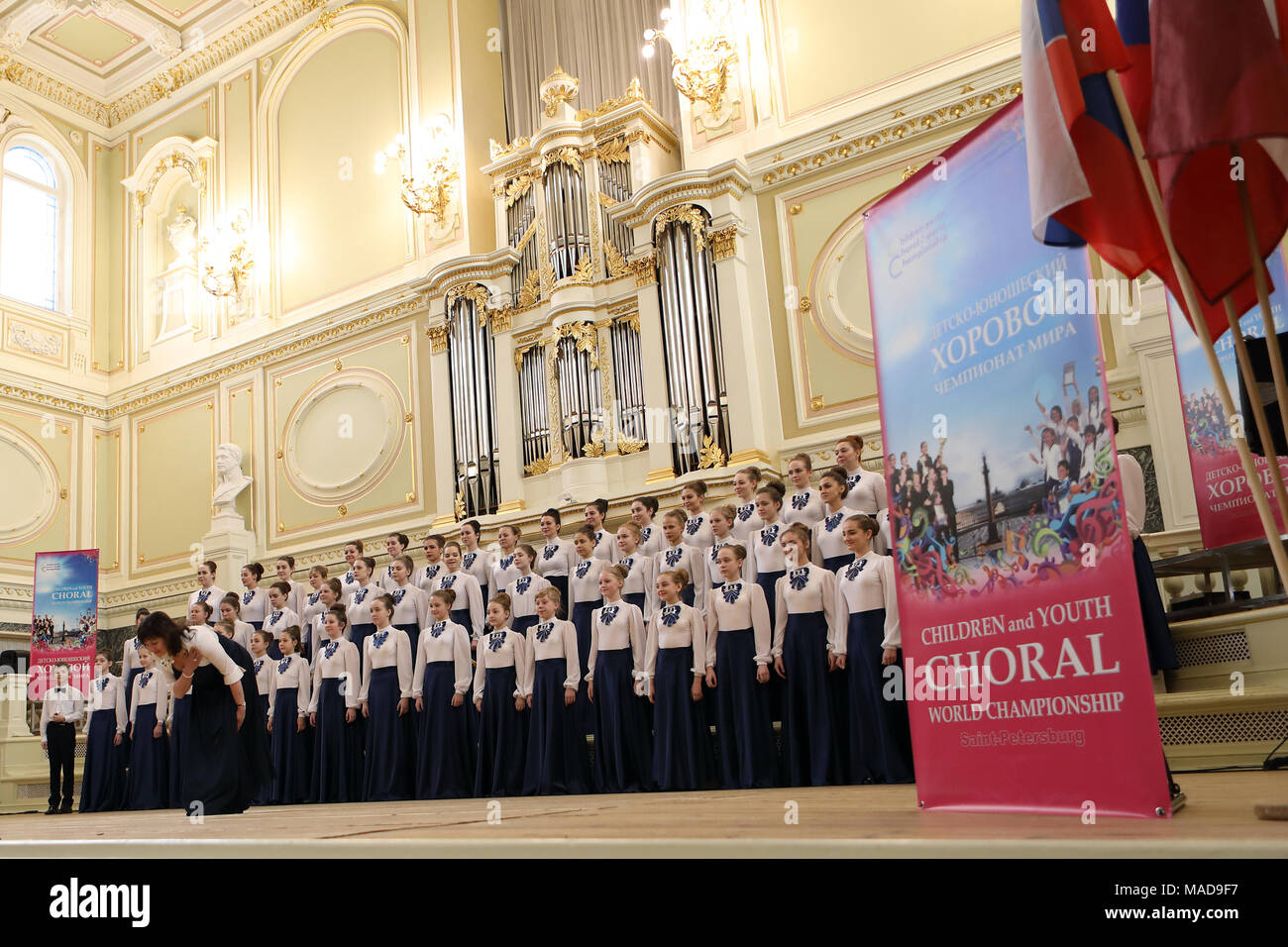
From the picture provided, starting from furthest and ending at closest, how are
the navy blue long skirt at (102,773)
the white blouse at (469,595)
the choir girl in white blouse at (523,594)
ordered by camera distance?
the navy blue long skirt at (102,773)
the white blouse at (469,595)
the choir girl in white blouse at (523,594)

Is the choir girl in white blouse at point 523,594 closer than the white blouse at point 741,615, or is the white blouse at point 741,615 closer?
the white blouse at point 741,615

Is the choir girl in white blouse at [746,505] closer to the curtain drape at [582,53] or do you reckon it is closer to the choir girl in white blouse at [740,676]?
the choir girl in white blouse at [740,676]

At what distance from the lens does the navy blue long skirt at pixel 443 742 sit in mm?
6457

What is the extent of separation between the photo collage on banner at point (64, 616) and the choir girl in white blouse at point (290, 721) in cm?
288

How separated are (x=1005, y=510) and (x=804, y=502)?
398cm

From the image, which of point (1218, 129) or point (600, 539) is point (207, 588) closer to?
point (600, 539)

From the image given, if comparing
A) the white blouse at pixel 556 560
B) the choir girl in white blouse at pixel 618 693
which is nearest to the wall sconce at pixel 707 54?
the white blouse at pixel 556 560

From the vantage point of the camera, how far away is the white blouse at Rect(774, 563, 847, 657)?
5.20 m

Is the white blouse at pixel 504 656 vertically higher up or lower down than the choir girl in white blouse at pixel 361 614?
lower down

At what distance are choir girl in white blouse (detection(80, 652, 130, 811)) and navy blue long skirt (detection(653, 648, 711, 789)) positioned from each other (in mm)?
5102

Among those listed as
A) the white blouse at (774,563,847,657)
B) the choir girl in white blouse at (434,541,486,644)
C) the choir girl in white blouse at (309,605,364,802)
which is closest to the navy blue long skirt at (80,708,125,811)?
the choir girl in white blouse at (309,605,364,802)
